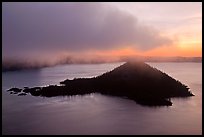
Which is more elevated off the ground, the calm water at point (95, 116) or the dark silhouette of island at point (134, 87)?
the dark silhouette of island at point (134, 87)

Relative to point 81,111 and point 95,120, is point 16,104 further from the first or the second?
point 95,120

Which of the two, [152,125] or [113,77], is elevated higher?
[113,77]

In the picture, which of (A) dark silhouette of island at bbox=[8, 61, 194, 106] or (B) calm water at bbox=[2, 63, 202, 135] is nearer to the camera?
(B) calm water at bbox=[2, 63, 202, 135]

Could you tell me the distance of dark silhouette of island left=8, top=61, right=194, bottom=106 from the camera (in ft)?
111

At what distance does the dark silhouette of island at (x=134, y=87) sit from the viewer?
33.9 metres

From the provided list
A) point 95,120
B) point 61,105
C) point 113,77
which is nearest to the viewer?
point 95,120

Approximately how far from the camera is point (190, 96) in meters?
35.4

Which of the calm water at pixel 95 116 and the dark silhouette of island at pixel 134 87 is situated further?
the dark silhouette of island at pixel 134 87

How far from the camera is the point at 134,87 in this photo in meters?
37.4

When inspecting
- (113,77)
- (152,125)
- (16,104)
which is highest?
(113,77)

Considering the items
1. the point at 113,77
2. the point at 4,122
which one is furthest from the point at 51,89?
the point at 4,122

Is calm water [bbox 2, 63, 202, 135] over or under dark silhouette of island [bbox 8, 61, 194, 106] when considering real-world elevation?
under

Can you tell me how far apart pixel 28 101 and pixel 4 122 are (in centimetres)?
875

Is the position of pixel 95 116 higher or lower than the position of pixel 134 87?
lower
